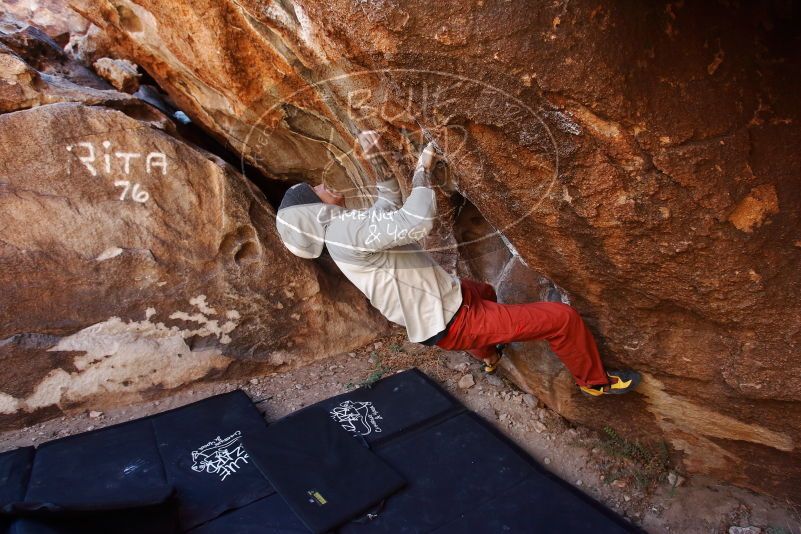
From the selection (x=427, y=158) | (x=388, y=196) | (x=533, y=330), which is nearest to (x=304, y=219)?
(x=388, y=196)

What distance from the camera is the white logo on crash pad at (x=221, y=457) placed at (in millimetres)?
2674

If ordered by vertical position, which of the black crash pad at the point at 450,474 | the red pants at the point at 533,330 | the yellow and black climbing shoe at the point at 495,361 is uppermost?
the red pants at the point at 533,330

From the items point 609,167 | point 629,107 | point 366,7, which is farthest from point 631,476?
point 366,7

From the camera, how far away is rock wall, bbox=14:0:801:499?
1534 mm

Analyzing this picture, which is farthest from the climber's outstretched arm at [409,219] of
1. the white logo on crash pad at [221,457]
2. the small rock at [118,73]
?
the small rock at [118,73]

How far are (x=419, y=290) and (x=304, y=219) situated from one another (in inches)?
25.1

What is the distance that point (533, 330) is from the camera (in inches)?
94.3

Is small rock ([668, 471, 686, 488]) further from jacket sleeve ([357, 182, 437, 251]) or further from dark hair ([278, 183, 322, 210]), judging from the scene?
dark hair ([278, 183, 322, 210])

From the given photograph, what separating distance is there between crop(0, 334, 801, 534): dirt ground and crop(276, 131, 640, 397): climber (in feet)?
1.34

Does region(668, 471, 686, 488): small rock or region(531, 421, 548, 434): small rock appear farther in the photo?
region(531, 421, 548, 434): small rock

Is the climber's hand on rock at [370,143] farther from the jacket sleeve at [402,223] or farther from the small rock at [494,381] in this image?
the small rock at [494,381]

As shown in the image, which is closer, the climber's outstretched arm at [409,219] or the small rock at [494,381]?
the climber's outstretched arm at [409,219]

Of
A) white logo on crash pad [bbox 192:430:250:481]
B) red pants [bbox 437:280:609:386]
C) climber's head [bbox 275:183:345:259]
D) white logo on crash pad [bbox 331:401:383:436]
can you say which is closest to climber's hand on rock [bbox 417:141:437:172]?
climber's head [bbox 275:183:345:259]

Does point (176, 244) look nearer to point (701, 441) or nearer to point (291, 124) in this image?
point (291, 124)
